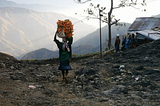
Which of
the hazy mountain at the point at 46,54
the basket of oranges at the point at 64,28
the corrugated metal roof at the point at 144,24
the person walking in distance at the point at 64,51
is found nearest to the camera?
the basket of oranges at the point at 64,28

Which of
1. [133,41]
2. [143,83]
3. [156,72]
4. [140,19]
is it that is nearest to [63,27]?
[143,83]

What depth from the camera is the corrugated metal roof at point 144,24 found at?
25.6 m

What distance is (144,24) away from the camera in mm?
26312

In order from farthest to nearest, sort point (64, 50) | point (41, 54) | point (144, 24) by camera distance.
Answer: point (41, 54) → point (144, 24) → point (64, 50)

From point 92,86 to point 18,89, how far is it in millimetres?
2498

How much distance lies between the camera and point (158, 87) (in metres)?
5.20

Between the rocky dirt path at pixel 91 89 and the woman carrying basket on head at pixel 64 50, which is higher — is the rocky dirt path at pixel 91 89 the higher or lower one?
the lower one

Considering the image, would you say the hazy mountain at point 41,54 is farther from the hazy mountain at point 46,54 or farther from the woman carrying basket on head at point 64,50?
the woman carrying basket on head at point 64,50

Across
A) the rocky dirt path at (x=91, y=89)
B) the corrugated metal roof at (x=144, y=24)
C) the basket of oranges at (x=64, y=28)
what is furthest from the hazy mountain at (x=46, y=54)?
the basket of oranges at (x=64, y=28)

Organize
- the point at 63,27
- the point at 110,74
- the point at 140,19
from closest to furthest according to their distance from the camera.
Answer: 1. the point at 63,27
2. the point at 110,74
3. the point at 140,19

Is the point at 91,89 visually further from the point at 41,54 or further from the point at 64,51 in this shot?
the point at 41,54

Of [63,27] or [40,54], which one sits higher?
[63,27]

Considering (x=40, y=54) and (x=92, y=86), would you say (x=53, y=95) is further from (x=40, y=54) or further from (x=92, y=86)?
(x=40, y=54)

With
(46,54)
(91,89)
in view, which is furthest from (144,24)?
(46,54)
